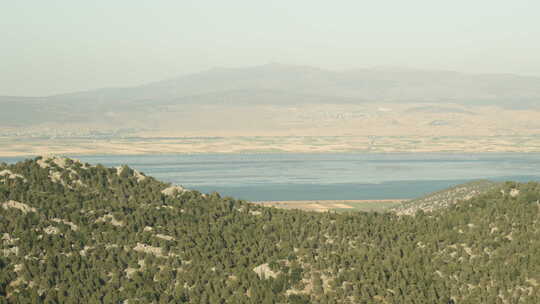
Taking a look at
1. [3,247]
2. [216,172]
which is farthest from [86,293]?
[216,172]

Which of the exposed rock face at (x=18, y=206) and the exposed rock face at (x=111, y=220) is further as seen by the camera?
the exposed rock face at (x=111, y=220)

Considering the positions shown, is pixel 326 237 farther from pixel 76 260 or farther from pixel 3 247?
pixel 3 247

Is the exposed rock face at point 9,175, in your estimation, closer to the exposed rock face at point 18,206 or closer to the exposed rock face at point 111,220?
the exposed rock face at point 18,206

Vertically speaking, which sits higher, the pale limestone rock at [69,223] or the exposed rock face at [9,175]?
the exposed rock face at [9,175]

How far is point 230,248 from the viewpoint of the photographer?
55.5 metres

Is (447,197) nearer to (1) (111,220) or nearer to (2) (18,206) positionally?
(1) (111,220)

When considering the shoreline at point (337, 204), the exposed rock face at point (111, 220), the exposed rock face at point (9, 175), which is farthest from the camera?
the shoreline at point (337, 204)

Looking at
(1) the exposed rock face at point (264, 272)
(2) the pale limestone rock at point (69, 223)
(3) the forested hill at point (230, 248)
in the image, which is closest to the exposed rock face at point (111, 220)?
(3) the forested hill at point (230, 248)

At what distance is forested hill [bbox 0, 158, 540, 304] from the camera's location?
1933 inches

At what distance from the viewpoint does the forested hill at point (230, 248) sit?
49.1 metres

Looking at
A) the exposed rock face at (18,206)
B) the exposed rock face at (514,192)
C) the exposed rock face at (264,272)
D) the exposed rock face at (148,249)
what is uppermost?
the exposed rock face at (514,192)

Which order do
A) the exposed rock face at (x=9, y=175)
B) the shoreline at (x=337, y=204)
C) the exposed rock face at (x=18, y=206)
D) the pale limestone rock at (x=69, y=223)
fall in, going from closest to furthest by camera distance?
the pale limestone rock at (x=69, y=223) < the exposed rock face at (x=18, y=206) < the exposed rock face at (x=9, y=175) < the shoreline at (x=337, y=204)

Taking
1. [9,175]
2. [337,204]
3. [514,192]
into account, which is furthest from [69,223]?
[337,204]

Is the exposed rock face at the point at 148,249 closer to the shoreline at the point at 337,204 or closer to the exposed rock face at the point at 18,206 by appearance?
the exposed rock face at the point at 18,206
